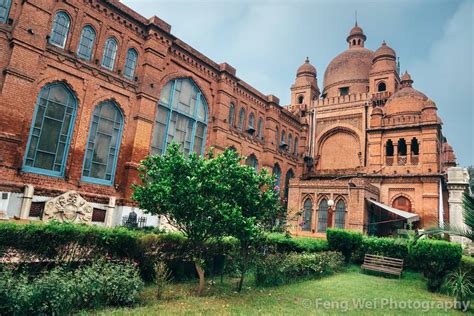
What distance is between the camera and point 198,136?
70.3 ft

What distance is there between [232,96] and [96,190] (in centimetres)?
1209

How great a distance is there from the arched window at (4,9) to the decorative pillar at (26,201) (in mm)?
6753

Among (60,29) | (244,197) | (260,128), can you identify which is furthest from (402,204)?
(60,29)

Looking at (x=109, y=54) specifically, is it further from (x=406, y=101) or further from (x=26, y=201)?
(x=406, y=101)

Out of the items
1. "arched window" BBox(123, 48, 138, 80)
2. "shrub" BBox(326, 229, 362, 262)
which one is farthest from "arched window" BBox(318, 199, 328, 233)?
"arched window" BBox(123, 48, 138, 80)

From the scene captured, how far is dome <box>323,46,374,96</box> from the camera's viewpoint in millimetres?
33062

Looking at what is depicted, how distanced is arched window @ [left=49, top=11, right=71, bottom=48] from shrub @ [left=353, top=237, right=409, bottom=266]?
16785 millimetres

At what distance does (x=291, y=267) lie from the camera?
11.2 m

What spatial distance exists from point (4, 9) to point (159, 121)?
846 centimetres

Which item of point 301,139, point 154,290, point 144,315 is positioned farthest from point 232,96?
point 144,315

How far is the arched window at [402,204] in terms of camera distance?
80.5ft

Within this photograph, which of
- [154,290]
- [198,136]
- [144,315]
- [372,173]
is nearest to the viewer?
[144,315]

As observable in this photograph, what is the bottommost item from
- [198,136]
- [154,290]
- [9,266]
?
[154,290]

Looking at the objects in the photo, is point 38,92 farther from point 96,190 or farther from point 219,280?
point 219,280
